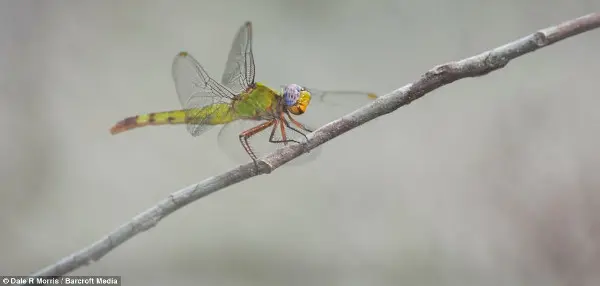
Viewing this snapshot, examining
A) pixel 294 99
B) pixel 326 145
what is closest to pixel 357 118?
pixel 294 99

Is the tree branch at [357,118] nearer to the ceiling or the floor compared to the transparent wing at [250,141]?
nearer to the floor

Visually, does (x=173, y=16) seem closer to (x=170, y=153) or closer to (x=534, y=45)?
(x=170, y=153)

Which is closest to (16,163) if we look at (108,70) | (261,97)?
(108,70)

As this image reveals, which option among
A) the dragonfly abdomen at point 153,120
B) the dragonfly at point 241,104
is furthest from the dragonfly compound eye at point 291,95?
the dragonfly abdomen at point 153,120

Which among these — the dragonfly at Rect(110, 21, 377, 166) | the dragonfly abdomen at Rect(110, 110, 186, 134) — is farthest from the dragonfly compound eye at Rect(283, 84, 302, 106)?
the dragonfly abdomen at Rect(110, 110, 186, 134)

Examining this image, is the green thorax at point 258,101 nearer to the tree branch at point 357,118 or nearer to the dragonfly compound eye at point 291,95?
the dragonfly compound eye at point 291,95

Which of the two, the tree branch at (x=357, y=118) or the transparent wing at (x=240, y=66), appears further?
the transparent wing at (x=240, y=66)

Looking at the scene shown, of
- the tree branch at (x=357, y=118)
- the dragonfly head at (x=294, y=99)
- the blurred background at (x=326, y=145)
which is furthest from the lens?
the blurred background at (x=326, y=145)
